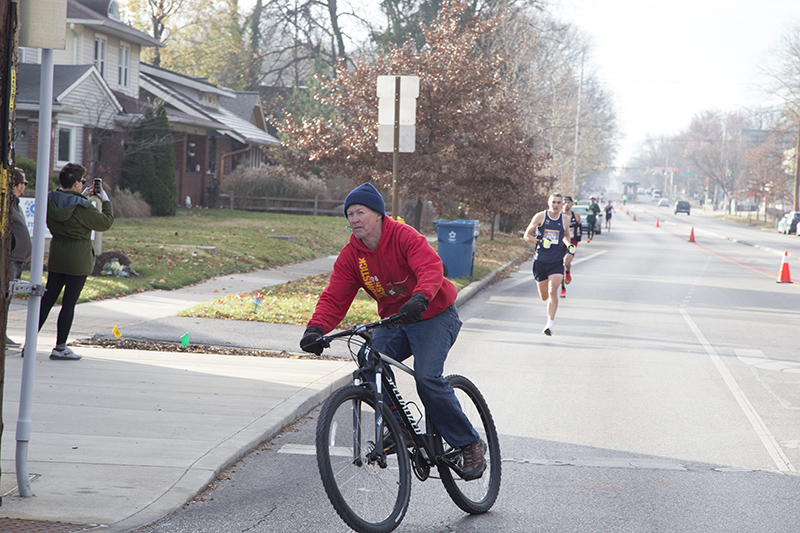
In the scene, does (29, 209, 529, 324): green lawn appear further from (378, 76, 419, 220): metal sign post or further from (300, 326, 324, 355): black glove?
(300, 326, 324, 355): black glove

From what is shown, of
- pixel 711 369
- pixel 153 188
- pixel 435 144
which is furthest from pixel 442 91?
pixel 153 188

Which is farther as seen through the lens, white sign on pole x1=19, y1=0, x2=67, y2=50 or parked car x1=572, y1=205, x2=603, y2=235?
parked car x1=572, y1=205, x2=603, y2=235

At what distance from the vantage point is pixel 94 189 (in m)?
8.35

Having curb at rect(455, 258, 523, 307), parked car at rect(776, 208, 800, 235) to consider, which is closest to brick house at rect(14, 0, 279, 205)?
curb at rect(455, 258, 523, 307)

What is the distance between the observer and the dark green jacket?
8.17m

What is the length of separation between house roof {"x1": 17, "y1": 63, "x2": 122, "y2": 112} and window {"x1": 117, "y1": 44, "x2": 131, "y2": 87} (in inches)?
183

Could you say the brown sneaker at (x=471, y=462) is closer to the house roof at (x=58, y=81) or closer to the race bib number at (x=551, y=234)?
the race bib number at (x=551, y=234)

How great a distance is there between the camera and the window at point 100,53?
3378 cm

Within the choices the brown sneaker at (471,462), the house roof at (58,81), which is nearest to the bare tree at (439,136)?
the house roof at (58,81)

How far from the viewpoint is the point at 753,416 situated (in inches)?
293

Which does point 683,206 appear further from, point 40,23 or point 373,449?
point 40,23

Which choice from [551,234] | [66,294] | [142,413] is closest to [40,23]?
[142,413]

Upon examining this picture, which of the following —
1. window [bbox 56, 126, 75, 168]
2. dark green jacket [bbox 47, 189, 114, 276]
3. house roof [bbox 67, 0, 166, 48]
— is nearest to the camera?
dark green jacket [bbox 47, 189, 114, 276]

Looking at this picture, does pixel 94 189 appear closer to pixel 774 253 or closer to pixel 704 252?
pixel 704 252
